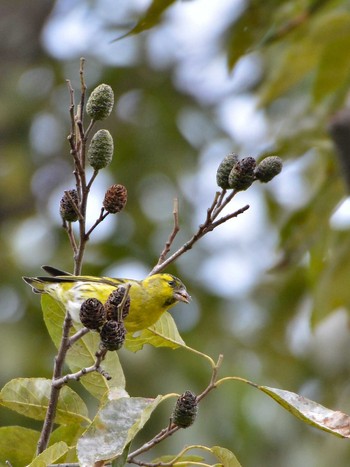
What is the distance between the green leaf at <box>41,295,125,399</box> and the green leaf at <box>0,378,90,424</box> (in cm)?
4

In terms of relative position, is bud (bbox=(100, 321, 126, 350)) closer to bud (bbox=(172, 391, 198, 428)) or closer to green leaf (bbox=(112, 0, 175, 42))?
bud (bbox=(172, 391, 198, 428))

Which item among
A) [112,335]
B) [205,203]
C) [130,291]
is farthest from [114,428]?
[205,203]

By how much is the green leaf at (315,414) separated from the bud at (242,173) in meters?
0.39

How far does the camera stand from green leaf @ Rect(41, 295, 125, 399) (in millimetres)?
1849

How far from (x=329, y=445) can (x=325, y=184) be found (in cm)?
189

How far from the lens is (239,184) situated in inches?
63.5

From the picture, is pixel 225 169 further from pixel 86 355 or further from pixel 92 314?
pixel 86 355

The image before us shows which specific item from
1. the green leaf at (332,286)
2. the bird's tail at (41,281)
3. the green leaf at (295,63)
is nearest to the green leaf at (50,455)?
the bird's tail at (41,281)

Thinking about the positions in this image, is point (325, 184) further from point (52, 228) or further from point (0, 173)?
point (0, 173)

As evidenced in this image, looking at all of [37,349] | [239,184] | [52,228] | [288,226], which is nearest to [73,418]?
[239,184]

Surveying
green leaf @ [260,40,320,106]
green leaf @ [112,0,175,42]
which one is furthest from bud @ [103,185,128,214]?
green leaf @ [260,40,320,106]

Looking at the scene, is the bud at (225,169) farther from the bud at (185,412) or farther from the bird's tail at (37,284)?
the bird's tail at (37,284)

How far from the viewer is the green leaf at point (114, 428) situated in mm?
1525

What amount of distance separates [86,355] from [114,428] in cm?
38
